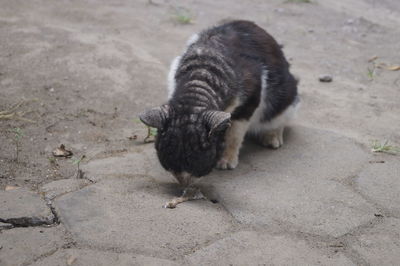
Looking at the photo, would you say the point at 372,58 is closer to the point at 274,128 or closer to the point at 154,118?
the point at 274,128

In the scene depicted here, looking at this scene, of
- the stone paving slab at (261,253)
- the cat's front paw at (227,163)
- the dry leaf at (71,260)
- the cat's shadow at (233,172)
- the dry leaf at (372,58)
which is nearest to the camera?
the dry leaf at (71,260)

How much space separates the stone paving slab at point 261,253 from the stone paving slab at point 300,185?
0.76 feet

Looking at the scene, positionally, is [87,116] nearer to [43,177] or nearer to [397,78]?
[43,177]

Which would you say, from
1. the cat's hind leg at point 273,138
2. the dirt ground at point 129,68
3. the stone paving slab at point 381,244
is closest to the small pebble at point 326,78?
the dirt ground at point 129,68

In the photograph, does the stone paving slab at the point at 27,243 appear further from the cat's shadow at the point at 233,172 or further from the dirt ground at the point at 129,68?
the cat's shadow at the point at 233,172

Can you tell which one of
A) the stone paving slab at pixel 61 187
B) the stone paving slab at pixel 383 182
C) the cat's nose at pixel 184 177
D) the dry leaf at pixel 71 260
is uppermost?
the cat's nose at pixel 184 177

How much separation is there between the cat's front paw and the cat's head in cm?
65

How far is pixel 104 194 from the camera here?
3.57 metres

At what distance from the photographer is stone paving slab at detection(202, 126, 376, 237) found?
3486 mm

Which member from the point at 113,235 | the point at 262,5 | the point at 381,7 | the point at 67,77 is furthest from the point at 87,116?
the point at 381,7

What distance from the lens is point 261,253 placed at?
3041mm

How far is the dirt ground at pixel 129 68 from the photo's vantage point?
4711 mm

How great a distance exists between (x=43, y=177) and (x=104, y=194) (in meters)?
0.74

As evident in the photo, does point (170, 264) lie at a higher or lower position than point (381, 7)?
lower
